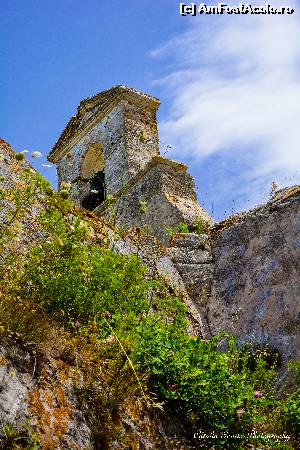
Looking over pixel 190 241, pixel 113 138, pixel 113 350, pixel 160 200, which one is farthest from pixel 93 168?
pixel 113 350

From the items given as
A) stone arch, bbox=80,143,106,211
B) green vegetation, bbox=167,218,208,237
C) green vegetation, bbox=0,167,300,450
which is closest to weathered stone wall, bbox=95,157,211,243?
green vegetation, bbox=167,218,208,237

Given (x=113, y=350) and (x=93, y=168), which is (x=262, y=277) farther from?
(x=93, y=168)

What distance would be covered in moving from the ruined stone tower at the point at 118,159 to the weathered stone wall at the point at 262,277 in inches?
95.7

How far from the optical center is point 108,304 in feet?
13.6

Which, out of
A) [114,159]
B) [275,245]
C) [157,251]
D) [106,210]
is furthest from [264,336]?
[114,159]

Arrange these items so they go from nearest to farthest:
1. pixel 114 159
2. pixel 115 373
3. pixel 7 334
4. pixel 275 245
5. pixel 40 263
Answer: pixel 7 334 → pixel 115 373 → pixel 40 263 → pixel 275 245 → pixel 114 159

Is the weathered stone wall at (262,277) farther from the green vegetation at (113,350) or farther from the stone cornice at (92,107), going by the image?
the stone cornice at (92,107)

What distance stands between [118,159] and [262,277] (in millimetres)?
6924

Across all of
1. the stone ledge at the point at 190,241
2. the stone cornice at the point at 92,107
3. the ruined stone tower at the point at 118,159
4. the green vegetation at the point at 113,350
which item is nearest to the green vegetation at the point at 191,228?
the stone ledge at the point at 190,241

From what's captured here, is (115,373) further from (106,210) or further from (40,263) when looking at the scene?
(106,210)

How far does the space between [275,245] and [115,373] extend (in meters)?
4.10

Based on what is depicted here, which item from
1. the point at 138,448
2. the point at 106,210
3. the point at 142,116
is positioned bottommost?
the point at 138,448

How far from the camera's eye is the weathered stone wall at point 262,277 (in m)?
6.36

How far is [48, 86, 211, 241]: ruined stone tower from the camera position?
10.3 m
